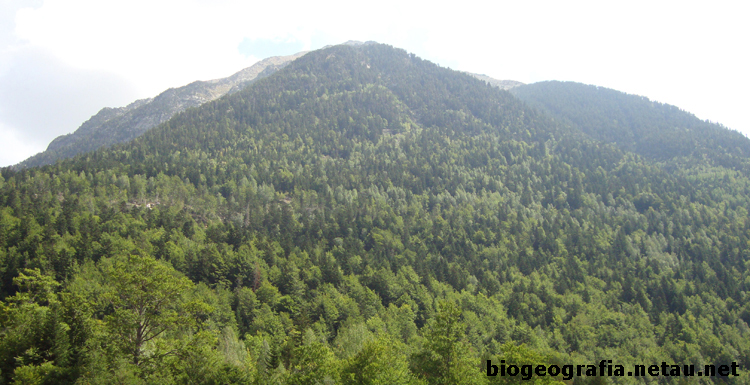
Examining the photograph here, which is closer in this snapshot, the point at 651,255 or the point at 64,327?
the point at 64,327

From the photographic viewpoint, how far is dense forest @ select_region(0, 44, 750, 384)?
116 ft

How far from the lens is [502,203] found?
19312cm

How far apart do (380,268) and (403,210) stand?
58239 mm

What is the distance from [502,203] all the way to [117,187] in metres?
166

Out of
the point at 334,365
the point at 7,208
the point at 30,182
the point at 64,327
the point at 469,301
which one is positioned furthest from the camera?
the point at 30,182

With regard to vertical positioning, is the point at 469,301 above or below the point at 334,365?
below

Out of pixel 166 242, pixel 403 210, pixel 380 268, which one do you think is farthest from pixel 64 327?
pixel 403 210

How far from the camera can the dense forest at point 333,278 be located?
35.5 m

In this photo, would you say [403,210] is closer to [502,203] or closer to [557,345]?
[502,203]

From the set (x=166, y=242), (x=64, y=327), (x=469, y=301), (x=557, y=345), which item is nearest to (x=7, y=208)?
(x=166, y=242)

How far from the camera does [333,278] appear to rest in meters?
109

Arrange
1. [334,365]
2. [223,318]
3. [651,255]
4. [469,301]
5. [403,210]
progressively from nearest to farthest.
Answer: [334,365], [223,318], [469,301], [651,255], [403,210]

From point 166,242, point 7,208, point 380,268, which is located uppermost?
point 7,208

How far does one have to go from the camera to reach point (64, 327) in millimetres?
35188
